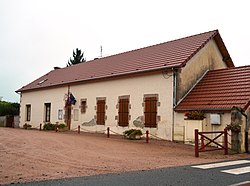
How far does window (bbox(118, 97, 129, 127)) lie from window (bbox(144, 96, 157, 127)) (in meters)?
1.56

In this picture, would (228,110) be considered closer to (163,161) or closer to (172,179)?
(163,161)

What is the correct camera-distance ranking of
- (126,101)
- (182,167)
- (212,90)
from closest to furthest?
(182,167)
(212,90)
(126,101)

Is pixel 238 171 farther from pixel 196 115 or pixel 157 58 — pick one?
pixel 157 58

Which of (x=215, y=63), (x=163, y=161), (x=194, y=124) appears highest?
(x=215, y=63)

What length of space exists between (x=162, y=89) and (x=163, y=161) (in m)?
6.80

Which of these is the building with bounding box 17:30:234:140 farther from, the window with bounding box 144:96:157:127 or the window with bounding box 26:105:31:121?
the window with bounding box 26:105:31:121

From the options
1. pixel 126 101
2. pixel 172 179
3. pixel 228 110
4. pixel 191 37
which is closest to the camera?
pixel 172 179

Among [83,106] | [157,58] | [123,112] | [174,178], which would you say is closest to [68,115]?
[83,106]

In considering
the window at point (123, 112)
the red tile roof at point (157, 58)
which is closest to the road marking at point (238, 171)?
the red tile roof at point (157, 58)

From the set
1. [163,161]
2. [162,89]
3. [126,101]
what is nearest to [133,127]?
[126,101]

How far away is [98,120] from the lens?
64.0ft

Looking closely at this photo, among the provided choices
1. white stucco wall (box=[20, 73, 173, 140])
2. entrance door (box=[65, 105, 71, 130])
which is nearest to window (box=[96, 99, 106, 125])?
white stucco wall (box=[20, 73, 173, 140])

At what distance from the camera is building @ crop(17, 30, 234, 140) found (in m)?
15.3

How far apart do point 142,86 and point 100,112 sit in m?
4.10
